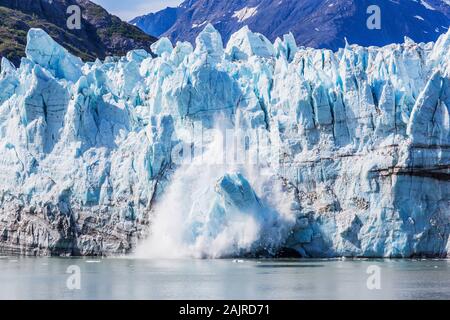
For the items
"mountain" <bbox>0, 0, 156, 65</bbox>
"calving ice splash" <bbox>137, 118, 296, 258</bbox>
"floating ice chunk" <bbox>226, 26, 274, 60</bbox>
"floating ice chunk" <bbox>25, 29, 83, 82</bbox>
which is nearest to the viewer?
"calving ice splash" <bbox>137, 118, 296, 258</bbox>

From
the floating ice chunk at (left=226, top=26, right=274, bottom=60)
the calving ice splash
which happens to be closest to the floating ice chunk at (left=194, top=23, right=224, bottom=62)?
the floating ice chunk at (left=226, top=26, right=274, bottom=60)

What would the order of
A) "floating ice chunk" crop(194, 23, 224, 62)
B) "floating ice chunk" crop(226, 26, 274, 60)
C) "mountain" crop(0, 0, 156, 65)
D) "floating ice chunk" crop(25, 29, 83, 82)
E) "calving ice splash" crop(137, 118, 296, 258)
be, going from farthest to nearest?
"mountain" crop(0, 0, 156, 65), "floating ice chunk" crop(226, 26, 274, 60), "floating ice chunk" crop(194, 23, 224, 62), "floating ice chunk" crop(25, 29, 83, 82), "calving ice splash" crop(137, 118, 296, 258)

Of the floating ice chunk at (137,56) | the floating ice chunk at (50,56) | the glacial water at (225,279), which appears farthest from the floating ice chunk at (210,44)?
the glacial water at (225,279)

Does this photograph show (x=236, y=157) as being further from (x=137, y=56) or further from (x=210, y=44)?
(x=137, y=56)

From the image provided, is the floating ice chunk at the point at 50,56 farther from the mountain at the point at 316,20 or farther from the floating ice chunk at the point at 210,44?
the mountain at the point at 316,20

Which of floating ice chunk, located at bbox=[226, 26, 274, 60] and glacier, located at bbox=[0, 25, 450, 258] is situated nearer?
glacier, located at bbox=[0, 25, 450, 258]

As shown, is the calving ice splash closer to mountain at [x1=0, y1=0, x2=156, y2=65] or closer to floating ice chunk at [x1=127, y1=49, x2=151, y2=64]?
floating ice chunk at [x1=127, y1=49, x2=151, y2=64]
